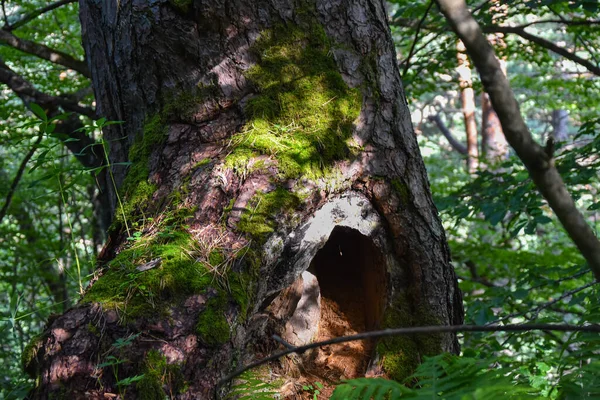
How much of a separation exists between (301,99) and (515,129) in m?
1.69

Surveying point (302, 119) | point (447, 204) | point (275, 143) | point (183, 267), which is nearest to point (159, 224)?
point (183, 267)

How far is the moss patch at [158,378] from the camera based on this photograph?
1919 mm

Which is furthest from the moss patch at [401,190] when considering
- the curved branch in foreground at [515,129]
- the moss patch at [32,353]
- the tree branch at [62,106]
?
the tree branch at [62,106]

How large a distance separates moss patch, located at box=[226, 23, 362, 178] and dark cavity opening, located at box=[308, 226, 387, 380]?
0.48 metres

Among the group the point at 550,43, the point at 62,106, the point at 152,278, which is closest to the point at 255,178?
the point at 152,278

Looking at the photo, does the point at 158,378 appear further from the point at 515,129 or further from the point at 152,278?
the point at 515,129

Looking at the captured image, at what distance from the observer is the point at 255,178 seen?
2.51 m

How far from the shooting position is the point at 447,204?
16.6 ft

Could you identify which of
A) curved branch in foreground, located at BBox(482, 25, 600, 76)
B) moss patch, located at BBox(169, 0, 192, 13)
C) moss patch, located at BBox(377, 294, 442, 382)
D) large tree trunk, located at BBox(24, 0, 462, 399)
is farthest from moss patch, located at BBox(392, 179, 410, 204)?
curved branch in foreground, located at BBox(482, 25, 600, 76)

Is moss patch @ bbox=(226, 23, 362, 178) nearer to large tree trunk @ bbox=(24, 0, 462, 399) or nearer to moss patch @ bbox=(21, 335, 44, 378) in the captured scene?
large tree trunk @ bbox=(24, 0, 462, 399)

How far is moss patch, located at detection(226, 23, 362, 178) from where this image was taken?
2.66 meters

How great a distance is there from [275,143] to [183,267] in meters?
0.78

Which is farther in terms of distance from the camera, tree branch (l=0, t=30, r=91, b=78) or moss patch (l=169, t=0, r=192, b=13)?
tree branch (l=0, t=30, r=91, b=78)

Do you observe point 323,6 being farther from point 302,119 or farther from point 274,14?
point 302,119
